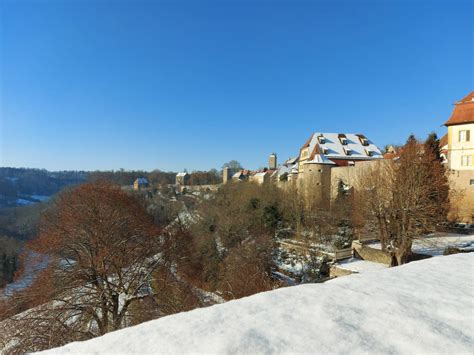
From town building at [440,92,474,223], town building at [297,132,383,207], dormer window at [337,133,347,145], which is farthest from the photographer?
dormer window at [337,133,347,145]

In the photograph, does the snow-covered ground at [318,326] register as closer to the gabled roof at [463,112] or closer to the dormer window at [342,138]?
the gabled roof at [463,112]

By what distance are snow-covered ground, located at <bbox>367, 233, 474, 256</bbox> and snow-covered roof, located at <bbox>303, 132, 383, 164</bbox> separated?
16691 millimetres

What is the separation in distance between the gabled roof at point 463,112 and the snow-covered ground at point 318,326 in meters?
25.3

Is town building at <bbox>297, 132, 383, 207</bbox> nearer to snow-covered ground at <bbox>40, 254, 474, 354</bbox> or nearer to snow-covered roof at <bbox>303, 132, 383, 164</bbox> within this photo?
snow-covered roof at <bbox>303, 132, 383, 164</bbox>

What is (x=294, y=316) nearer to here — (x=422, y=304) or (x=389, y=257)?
(x=422, y=304)

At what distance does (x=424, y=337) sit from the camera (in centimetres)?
250

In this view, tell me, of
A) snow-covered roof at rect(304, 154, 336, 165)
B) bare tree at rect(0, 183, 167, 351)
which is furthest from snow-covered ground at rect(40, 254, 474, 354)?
snow-covered roof at rect(304, 154, 336, 165)

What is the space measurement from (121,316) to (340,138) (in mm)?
34604

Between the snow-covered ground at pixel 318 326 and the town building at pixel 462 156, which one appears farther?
the town building at pixel 462 156

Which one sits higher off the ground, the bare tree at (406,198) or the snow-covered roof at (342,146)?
the snow-covered roof at (342,146)

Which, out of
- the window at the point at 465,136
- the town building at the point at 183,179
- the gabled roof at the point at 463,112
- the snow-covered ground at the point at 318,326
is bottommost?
the snow-covered ground at the point at 318,326

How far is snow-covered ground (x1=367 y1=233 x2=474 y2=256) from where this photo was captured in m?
16.6

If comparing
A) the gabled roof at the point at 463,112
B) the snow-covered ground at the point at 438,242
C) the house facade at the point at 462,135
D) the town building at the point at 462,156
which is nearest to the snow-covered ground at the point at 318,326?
the snow-covered ground at the point at 438,242

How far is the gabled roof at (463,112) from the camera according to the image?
23.2m
